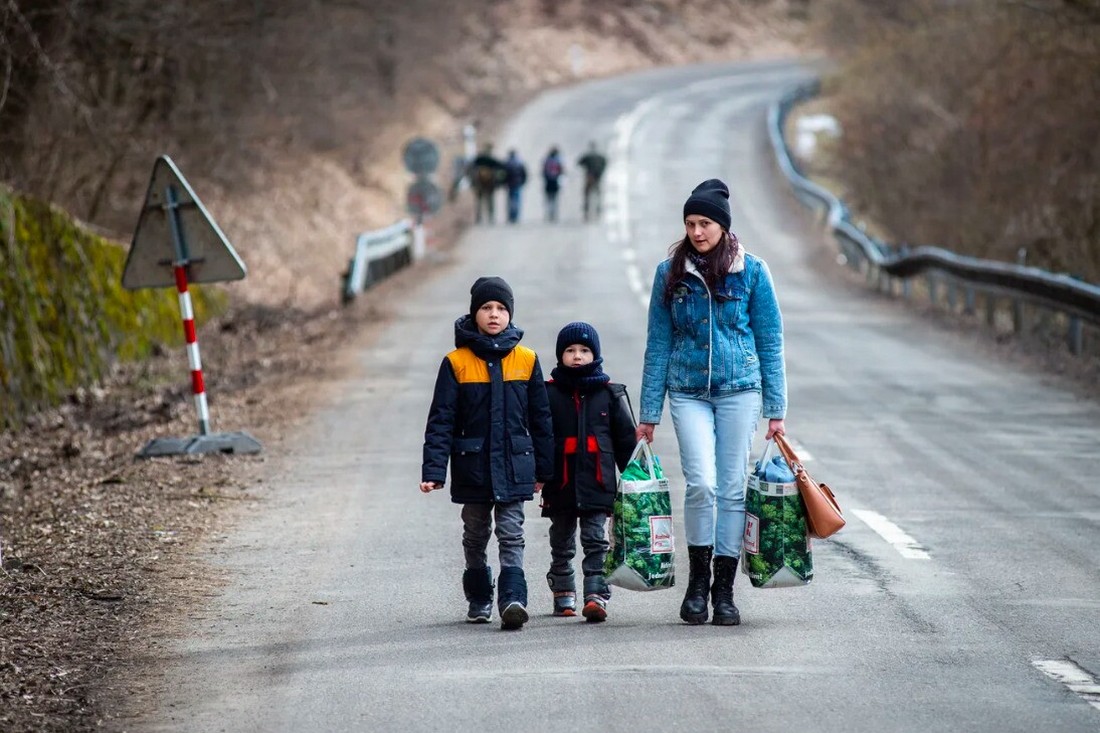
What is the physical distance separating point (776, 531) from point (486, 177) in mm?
34452

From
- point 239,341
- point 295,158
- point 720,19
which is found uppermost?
point 720,19

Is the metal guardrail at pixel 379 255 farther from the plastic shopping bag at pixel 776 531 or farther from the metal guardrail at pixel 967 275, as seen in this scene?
the plastic shopping bag at pixel 776 531

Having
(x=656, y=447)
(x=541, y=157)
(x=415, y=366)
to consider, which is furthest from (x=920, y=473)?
(x=541, y=157)

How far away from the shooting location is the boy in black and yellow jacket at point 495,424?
7188 millimetres

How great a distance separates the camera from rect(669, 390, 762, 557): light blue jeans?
725 cm

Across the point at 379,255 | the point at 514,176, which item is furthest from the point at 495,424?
the point at 514,176

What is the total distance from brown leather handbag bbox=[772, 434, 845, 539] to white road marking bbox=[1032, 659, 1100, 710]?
106cm

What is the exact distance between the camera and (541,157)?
53406mm

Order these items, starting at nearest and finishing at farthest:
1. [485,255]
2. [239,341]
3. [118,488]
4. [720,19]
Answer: [118,488], [239,341], [485,255], [720,19]

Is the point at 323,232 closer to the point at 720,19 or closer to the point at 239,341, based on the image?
the point at 239,341

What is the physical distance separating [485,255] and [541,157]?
18562 mm

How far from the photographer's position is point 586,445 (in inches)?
287

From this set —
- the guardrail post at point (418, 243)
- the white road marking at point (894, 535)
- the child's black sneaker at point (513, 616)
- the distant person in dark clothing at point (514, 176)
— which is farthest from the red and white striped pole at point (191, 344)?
the distant person in dark clothing at point (514, 176)

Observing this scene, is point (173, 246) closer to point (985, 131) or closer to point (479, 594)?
point (479, 594)
